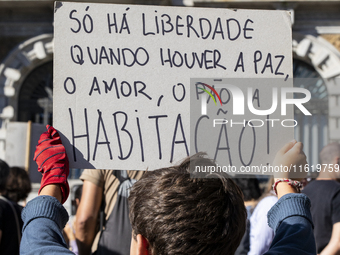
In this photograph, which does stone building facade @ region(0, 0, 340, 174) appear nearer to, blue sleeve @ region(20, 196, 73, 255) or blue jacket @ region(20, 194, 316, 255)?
blue jacket @ region(20, 194, 316, 255)

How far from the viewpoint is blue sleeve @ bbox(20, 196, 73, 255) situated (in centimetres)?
93

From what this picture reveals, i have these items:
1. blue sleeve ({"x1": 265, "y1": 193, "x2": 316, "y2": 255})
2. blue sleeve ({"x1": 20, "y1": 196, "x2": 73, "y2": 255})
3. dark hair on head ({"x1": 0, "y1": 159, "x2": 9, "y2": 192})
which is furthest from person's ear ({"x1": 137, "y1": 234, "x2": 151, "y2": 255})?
dark hair on head ({"x1": 0, "y1": 159, "x2": 9, "y2": 192})

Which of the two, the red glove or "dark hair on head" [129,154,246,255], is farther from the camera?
the red glove

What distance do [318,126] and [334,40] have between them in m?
1.77

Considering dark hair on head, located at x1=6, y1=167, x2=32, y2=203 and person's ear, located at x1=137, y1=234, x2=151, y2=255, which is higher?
dark hair on head, located at x1=6, y1=167, x2=32, y2=203

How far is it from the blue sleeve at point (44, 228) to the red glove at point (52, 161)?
0.31 feet

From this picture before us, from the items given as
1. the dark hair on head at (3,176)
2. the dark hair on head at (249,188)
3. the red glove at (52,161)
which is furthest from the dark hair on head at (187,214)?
the dark hair on head at (249,188)

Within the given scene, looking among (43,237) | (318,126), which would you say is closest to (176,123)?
(43,237)

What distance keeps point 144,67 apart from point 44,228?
74cm

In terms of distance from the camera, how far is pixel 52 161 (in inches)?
48.2

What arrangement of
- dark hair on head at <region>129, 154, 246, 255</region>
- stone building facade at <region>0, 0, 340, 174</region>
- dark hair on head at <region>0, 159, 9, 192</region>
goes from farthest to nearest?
1. stone building facade at <region>0, 0, 340, 174</region>
2. dark hair on head at <region>0, 159, 9, 192</region>
3. dark hair on head at <region>129, 154, 246, 255</region>

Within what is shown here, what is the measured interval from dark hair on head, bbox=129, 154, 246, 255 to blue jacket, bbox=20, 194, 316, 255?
14 cm

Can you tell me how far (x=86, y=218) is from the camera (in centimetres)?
195

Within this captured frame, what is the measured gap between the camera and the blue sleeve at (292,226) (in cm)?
98
